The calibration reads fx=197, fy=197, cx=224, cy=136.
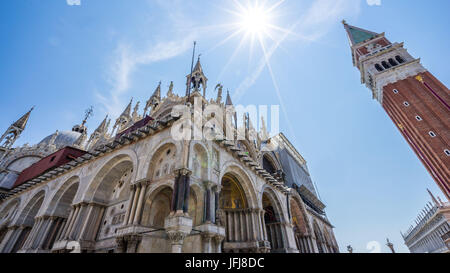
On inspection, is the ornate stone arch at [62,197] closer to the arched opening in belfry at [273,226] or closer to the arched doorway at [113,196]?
the arched doorway at [113,196]

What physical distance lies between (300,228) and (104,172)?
21.4m

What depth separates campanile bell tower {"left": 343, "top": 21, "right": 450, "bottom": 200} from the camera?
25.5m

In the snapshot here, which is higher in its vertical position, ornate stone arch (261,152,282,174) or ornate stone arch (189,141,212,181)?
ornate stone arch (261,152,282,174)

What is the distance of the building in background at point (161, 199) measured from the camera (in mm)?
10938

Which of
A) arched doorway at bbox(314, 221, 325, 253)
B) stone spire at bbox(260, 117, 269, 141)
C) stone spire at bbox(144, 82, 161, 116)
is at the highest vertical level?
stone spire at bbox(260, 117, 269, 141)

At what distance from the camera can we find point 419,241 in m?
65.8

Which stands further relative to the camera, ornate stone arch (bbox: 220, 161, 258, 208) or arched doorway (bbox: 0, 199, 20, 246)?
arched doorway (bbox: 0, 199, 20, 246)

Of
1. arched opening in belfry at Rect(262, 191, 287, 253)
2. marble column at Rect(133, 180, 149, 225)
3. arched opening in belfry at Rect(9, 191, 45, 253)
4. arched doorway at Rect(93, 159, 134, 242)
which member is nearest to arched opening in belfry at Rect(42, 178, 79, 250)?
arched opening in belfry at Rect(9, 191, 45, 253)

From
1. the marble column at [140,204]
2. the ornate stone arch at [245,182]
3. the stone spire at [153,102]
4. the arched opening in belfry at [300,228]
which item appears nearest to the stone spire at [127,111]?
the stone spire at [153,102]

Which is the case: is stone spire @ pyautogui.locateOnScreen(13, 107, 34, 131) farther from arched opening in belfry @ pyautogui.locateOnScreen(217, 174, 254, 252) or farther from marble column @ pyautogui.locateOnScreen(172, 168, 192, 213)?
marble column @ pyautogui.locateOnScreen(172, 168, 192, 213)

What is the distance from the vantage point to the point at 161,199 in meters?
12.8

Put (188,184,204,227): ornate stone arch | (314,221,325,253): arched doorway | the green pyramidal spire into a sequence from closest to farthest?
(188,184,204,227): ornate stone arch → (314,221,325,253): arched doorway → the green pyramidal spire

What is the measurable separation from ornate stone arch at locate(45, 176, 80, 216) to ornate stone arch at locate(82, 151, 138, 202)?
3.43 meters
